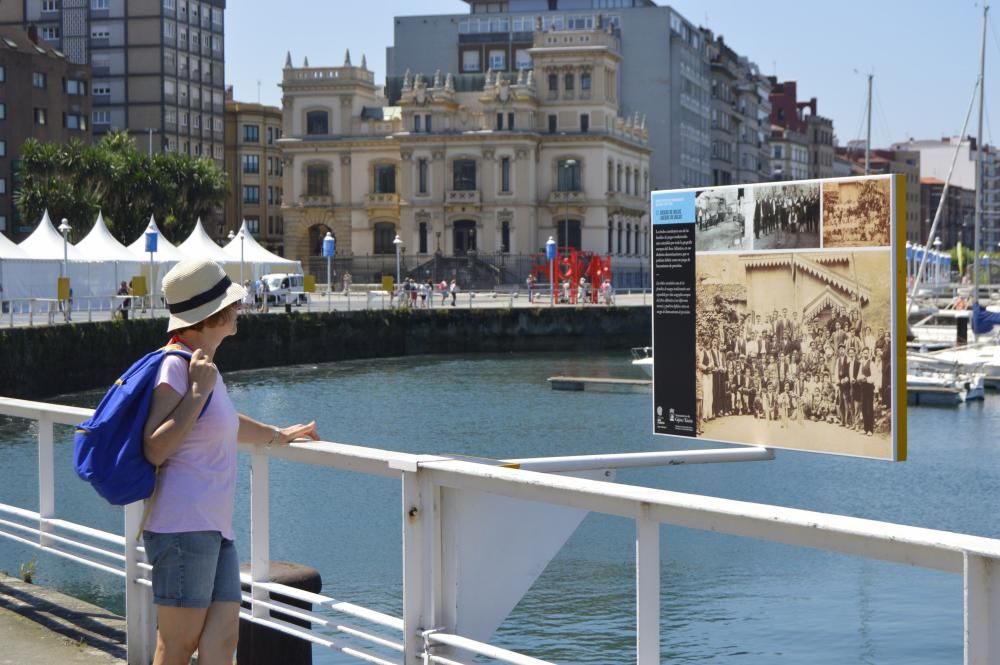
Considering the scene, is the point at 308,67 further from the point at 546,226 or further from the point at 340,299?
the point at 340,299

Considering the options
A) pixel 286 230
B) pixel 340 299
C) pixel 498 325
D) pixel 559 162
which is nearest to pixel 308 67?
pixel 286 230

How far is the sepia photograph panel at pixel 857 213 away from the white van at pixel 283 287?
55669 mm

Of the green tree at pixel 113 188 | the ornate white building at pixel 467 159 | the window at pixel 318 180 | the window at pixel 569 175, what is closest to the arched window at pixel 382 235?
the ornate white building at pixel 467 159

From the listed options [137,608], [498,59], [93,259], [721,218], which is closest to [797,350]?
[721,218]

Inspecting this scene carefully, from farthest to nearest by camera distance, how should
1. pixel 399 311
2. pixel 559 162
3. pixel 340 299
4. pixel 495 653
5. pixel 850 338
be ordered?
pixel 559 162 → pixel 340 299 → pixel 399 311 → pixel 850 338 → pixel 495 653

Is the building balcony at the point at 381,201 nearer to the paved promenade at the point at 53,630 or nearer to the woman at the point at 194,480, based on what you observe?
the paved promenade at the point at 53,630

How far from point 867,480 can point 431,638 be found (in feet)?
73.2

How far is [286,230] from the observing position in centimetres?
10325

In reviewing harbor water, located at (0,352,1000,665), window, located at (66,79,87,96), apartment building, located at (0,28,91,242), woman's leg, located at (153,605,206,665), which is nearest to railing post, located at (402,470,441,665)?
woman's leg, located at (153,605,206,665)

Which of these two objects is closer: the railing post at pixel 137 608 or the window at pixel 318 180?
the railing post at pixel 137 608

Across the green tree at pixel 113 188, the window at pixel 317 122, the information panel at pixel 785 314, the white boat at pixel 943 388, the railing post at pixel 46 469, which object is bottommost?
the white boat at pixel 943 388

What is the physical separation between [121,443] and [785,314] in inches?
128

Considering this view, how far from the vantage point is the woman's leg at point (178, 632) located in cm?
497

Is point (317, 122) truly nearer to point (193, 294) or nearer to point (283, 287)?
point (283, 287)
